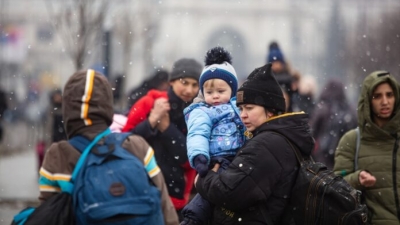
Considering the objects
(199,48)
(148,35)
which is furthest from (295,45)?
(148,35)

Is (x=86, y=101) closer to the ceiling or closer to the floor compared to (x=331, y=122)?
closer to the ceiling

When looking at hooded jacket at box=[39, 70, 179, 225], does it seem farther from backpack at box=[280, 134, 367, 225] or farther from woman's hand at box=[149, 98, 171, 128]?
woman's hand at box=[149, 98, 171, 128]

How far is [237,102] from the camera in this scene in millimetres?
5258

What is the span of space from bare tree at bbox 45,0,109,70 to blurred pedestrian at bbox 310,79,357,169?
24.8 feet

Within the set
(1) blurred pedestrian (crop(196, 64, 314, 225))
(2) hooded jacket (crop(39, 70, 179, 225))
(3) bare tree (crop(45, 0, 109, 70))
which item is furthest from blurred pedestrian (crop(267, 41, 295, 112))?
(3) bare tree (crop(45, 0, 109, 70))

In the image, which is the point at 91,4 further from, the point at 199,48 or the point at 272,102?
the point at 199,48

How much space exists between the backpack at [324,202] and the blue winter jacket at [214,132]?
20.6 inches

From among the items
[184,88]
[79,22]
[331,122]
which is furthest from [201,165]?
[79,22]

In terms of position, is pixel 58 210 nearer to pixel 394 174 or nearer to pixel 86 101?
pixel 86 101

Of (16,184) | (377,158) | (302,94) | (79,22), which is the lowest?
(16,184)

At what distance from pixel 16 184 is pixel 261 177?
1295cm

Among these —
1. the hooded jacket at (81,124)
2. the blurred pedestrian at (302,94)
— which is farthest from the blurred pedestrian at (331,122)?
the hooded jacket at (81,124)

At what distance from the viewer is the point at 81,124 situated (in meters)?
4.86

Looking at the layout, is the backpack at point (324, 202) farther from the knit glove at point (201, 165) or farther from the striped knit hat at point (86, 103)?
the striped knit hat at point (86, 103)
